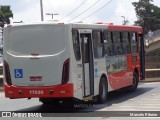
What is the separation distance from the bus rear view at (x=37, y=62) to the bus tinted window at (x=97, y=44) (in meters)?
A: 2.30

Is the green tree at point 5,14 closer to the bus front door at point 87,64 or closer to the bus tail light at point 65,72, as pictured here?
the bus front door at point 87,64

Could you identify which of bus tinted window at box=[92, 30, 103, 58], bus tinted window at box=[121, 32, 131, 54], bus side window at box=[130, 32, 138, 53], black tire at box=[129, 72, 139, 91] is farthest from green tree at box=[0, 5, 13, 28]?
bus tinted window at box=[92, 30, 103, 58]

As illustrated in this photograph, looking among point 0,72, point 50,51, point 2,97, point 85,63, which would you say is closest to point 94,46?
point 85,63

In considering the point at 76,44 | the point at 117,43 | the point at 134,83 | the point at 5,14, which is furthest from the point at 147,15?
the point at 76,44

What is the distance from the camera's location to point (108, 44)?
60.4 feet

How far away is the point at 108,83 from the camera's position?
59.4 ft

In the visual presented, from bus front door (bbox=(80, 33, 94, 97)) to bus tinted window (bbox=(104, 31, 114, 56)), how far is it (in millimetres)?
1623

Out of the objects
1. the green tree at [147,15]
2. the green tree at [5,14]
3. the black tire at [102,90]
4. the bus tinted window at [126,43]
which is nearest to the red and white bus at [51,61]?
the black tire at [102,90]

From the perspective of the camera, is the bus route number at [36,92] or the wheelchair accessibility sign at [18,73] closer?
the bus route number at [36,92]

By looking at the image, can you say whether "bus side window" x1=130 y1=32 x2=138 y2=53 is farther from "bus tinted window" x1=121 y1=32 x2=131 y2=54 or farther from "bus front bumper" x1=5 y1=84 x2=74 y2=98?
"bus front bumper" x1=5 y1=84 x2=74 y2=98

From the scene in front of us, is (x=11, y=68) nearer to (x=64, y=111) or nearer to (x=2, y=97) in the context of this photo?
(x=64, y=111)

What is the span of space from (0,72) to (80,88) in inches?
1445

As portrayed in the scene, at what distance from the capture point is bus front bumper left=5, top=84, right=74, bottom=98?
1475cm

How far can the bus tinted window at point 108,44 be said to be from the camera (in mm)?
18138
